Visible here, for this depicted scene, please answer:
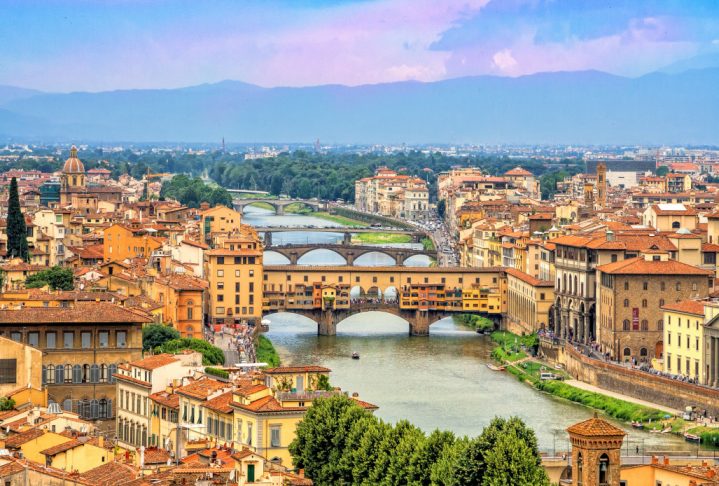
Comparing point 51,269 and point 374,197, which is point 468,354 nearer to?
point 51,269

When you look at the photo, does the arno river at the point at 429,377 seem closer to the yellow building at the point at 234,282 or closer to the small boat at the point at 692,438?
the small boat at the point at 692,438

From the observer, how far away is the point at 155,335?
44.3m

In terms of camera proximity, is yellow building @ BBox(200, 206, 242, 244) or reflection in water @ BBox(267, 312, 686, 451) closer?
reflection in water @ BBox(267, 312, 686, 451)

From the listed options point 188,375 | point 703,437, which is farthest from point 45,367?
point 703,437

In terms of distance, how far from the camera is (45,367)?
35.6m

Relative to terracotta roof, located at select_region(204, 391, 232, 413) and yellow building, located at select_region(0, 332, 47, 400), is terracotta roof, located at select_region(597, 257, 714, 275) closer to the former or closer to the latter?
yellow building, located at select_region(0, 332, 47, 400)

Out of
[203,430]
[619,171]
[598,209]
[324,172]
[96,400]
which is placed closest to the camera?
[203,430]

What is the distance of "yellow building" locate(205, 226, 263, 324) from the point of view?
206 ft

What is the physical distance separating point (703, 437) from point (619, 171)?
11886 cm

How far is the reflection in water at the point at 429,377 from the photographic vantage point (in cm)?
A: 4234

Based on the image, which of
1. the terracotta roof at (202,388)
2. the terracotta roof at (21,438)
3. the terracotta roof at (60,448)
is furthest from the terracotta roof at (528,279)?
the terracotta roof at (60,448)

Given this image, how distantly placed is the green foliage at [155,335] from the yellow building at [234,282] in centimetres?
1720

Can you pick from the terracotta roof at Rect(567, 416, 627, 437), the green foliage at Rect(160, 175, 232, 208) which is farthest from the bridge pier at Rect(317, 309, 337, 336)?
the green foliage at Rect(160, 175, 232, 208)

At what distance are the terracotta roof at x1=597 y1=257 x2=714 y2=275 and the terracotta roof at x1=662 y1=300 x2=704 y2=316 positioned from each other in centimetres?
283
